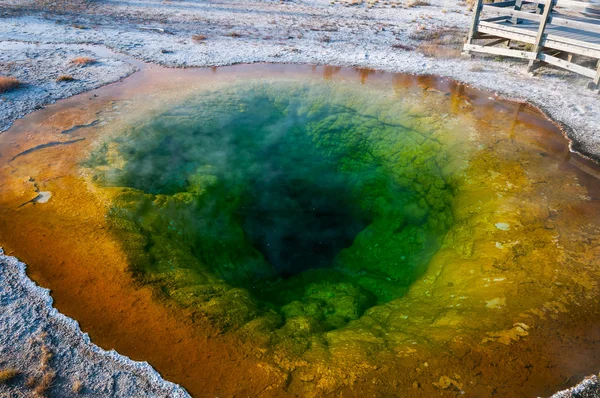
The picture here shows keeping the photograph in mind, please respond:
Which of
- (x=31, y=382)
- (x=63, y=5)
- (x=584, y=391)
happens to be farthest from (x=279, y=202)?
(x=63, y=5)

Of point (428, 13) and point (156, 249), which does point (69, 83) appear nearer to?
point (156, 249)

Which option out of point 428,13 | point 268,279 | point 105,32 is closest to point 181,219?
point 268,279

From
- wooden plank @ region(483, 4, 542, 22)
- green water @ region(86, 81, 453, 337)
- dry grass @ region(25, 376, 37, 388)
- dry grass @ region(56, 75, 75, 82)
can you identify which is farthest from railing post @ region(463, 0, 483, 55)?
dry grass @ region(25, 376, 37, 388)

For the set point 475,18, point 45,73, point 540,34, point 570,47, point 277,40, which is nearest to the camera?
point 570,47

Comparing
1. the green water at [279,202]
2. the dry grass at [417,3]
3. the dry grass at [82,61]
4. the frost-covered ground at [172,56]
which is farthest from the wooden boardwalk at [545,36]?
the dry grass at [82,61]

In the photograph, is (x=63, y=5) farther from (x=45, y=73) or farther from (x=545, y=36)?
(x=545, y=36)

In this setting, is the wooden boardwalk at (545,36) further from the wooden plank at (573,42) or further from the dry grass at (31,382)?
the dry grass at (31,382)
